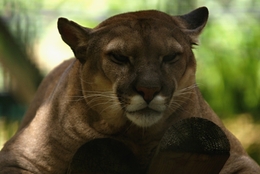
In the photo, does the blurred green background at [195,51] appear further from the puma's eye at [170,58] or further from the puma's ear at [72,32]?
the puma's eye at [170,58]

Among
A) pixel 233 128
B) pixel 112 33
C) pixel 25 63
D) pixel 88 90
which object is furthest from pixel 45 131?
pixel 233 128

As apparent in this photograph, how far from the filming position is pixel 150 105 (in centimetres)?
371

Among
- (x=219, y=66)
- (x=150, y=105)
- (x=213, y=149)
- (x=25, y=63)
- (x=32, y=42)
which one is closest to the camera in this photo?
(x=213, y=149)

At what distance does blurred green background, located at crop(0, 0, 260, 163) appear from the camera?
22.7 ft

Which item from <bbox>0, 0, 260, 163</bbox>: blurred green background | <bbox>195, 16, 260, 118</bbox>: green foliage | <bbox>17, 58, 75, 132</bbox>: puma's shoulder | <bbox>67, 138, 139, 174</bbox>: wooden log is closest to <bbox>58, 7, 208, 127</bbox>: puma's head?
<bbox>67, 138, 139, 174</bbox>: wooden log

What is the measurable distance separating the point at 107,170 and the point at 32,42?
434 cm

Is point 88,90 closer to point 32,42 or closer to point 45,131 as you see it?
point 45,131

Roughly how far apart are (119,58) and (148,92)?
351mm

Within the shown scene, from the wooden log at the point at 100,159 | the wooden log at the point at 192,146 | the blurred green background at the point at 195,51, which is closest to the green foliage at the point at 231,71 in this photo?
the blurred green background at the point at 195,51

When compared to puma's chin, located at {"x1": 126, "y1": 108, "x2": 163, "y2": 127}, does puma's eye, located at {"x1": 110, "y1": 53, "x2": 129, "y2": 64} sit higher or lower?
higher

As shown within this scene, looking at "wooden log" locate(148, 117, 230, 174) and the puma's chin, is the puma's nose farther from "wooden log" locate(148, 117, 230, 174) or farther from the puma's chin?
"wooden log" locate(148, 117, 230, 174)

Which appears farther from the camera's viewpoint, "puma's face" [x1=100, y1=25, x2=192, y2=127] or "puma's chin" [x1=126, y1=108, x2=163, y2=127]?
"puma's chin" [x1=126, y1=108, x2=163, y2=127]

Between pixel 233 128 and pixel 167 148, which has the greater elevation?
pixel 167 148

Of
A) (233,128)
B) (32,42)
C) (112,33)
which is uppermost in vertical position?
(112,33)
